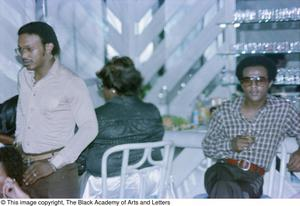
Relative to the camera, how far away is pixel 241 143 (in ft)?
5.55

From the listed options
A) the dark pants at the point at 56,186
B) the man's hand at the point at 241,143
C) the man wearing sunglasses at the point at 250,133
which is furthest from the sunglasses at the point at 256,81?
the dark pants at the point at 56,186

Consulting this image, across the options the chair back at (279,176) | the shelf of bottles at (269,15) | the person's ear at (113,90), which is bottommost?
the chair back at (279,176)

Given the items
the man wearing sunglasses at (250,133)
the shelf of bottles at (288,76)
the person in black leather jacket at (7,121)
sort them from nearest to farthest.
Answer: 1. the man wearing sunglasses at (250,133)
2. the person in black leather jacket at (7,121)
3. the shelf of bottles at (288,76)

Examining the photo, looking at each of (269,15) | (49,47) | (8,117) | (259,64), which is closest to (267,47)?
(269,15)

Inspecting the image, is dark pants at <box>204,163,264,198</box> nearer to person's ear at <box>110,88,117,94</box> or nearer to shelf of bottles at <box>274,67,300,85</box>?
Answer: person's ear at <box>110,88,117,94</box>

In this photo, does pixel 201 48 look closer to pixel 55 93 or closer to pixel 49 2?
pixel 49 2

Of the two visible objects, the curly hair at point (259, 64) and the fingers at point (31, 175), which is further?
the curly hair at point (259, 64)

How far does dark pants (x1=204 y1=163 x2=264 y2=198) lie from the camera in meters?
1.64

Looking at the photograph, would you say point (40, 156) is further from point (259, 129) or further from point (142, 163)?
point (259, 129)

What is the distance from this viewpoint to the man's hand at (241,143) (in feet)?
5.54

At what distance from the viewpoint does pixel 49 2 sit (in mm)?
2170

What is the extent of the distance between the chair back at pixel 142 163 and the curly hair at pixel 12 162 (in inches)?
11.2

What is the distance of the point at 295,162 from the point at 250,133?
0.23 meters

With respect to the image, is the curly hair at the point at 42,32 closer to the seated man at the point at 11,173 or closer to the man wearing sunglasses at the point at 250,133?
the seated man at the point at 11,173
